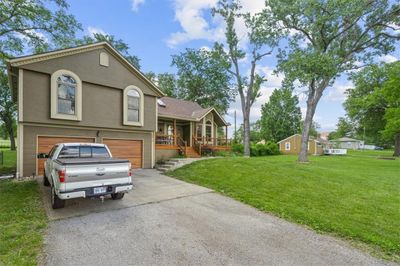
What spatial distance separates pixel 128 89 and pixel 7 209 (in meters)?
8.65

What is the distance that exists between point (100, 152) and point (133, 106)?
20.5ft

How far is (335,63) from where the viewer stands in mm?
15469

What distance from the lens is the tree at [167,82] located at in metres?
36.5

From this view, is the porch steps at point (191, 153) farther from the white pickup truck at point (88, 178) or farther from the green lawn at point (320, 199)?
the white pickup truck at point (88, 178)

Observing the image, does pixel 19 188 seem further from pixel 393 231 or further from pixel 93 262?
pixel 393 231

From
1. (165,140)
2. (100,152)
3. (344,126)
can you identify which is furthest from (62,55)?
(344,126)

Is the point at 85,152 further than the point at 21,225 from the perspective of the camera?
Yes

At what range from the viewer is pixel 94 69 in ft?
39.3

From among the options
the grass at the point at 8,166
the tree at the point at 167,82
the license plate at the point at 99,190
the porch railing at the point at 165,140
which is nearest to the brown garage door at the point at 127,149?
the porch railing at the point at 165,140

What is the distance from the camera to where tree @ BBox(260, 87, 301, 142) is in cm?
4872

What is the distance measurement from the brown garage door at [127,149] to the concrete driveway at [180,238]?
244 inches

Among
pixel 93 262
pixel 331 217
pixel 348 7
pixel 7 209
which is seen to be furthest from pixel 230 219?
pixel 348 7

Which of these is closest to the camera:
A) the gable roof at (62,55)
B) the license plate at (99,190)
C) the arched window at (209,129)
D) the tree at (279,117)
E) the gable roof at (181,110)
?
the license plate at (99,190)

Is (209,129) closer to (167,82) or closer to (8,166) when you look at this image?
(8,166)
